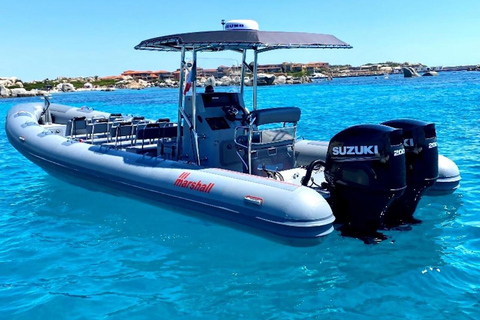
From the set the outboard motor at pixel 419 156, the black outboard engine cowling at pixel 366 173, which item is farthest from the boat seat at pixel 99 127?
the outboard motor at pixel 419 156

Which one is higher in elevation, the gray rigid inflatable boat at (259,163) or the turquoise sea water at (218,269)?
the gray rigid inflatable boat at (259,163)

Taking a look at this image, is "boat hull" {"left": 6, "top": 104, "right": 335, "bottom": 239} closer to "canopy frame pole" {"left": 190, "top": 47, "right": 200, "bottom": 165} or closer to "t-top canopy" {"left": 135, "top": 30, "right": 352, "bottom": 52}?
"canopy frame pole" {"left": 190, "top": 47, "right": 200, "bottom": 165}

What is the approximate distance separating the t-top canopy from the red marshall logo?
185cm

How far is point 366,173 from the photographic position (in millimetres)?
5324

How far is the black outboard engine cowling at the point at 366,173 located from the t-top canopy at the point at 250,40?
5.27 ft

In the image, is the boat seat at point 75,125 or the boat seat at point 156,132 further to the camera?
the boat seat at point 75,125

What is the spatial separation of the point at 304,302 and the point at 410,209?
2.29 meters

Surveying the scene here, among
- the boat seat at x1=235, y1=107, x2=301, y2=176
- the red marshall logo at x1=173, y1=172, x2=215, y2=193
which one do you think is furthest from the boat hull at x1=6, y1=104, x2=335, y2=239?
the boat seat at x1=235, y1=107, x2=301, y2=176

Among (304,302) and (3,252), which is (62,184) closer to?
(3,252)

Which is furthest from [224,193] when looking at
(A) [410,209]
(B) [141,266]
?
(A) [410,209]

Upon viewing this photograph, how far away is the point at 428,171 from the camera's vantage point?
5855mm

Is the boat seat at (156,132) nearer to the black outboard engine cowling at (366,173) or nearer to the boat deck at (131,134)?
the boat deck at (131,134)

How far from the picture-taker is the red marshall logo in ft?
20.4

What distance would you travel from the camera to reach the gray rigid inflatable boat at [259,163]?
536cm
